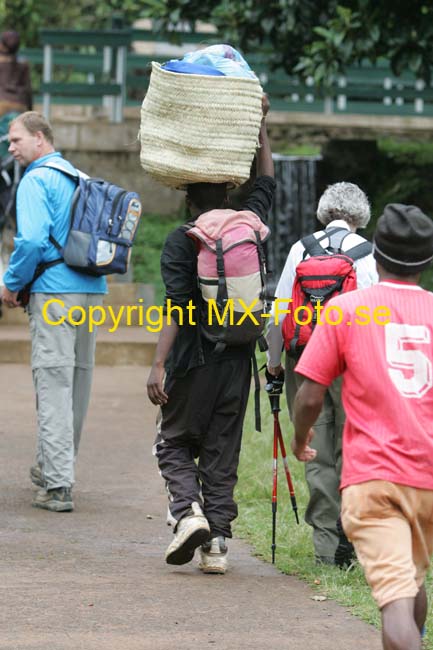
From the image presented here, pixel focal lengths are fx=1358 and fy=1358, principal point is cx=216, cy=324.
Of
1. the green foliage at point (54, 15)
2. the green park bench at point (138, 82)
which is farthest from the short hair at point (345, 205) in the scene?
the green foliage at point (54, 15)

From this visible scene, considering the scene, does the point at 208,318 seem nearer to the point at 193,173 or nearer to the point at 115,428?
the point at 193,173

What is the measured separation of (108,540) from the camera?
23.5ft

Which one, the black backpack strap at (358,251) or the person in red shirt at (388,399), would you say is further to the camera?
the black backpack strap at (358,251)

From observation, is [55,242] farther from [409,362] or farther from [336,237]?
[409,362]

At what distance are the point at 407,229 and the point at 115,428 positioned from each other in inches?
249

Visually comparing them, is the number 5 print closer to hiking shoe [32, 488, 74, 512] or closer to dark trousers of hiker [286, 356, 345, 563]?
dark trousers of hiker [286, 356, 345, 563]

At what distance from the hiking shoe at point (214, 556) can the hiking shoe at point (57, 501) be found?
1.53 m

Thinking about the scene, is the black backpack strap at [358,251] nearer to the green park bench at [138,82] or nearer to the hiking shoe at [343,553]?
the hiking shoe at [343,553]

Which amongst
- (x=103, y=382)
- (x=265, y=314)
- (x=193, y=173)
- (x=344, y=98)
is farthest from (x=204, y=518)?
(x=344, y=98)

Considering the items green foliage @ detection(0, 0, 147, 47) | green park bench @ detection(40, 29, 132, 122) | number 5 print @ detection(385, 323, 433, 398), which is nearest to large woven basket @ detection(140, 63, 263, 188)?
number 5 print @ detection(385, 323, 433, 398)

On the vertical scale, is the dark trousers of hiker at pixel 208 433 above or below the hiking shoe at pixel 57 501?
above

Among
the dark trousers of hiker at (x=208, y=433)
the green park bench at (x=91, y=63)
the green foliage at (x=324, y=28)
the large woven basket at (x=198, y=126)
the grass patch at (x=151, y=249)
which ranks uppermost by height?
the large woven basket at (x=198, y=126)

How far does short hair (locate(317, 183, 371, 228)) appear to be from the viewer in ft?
22.0

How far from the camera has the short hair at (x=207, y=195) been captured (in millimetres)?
6383
